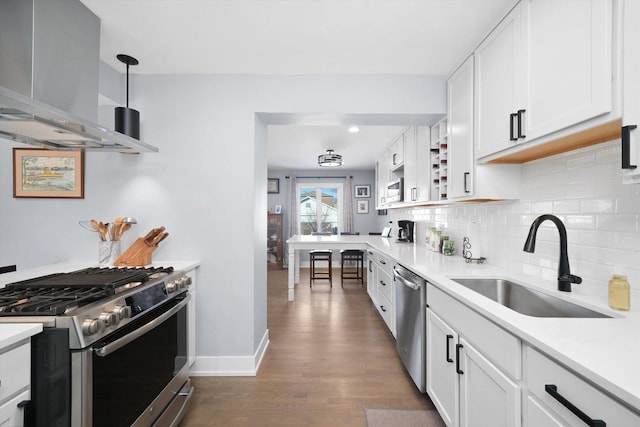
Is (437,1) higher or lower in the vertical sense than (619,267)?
higher

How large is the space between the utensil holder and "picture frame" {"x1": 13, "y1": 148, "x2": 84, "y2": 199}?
530mm

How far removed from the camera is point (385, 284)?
3.21 meters

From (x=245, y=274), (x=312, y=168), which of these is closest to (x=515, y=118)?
(x=245, y=274)

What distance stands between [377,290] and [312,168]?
421 cm

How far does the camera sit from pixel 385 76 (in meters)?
2.41

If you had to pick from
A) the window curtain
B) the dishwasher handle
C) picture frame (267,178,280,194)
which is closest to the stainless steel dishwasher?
the dishwasher handle

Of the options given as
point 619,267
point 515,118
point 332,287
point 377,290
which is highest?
point 515,118

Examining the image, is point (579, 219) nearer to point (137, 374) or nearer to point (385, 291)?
point (385, 291)

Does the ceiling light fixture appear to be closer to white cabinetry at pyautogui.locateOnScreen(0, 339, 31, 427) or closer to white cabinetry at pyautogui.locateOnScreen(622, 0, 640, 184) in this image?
white cabinetry at pyautogui.locateOnScreen(622, 0, 640, 184)

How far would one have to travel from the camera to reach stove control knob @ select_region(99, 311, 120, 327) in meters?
1.20

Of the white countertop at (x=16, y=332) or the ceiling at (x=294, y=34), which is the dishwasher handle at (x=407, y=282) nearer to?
the ceiling at (x=294, y=34)

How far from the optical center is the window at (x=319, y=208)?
749cm

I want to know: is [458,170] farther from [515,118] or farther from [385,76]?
[385,76]

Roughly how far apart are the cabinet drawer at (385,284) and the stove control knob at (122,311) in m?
2.28
